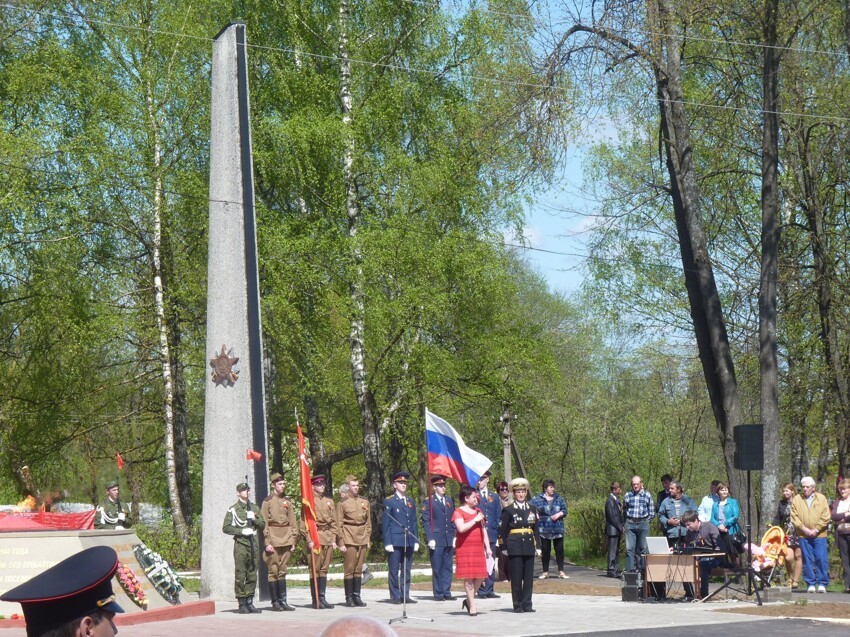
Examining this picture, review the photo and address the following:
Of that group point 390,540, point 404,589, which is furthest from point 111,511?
point 404,589

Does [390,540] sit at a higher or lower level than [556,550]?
higher

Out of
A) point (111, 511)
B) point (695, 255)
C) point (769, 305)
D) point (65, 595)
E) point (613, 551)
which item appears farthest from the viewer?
point (613, 551)

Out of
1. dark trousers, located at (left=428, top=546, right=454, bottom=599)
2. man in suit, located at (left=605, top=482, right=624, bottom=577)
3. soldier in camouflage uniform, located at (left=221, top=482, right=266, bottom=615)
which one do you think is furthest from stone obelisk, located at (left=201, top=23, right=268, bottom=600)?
man in suit, located at (left=605, top=482, right=624, bottom=577)

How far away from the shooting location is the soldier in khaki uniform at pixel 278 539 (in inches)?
718

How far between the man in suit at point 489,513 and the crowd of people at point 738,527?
2416 millimetres

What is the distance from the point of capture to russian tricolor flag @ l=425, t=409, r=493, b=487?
18344mm

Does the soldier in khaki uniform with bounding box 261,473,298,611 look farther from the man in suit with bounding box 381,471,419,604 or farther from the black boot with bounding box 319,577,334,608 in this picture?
the man in suit with bounding box 381,471,419,604

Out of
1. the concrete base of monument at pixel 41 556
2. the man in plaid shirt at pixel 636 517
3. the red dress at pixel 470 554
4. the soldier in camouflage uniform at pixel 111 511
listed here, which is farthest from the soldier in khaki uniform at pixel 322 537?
the man in plaid shirt at pixel 636 517

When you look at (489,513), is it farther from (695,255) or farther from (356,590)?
(695,255)

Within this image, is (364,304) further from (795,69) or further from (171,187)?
(795,69)

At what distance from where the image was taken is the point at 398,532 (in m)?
19.0

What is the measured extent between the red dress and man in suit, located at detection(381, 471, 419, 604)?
1.54 meters

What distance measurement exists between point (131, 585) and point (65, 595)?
13596 millimetres

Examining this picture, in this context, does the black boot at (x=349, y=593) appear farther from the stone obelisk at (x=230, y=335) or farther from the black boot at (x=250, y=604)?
the stone obelisk at (x=230, y=335)
